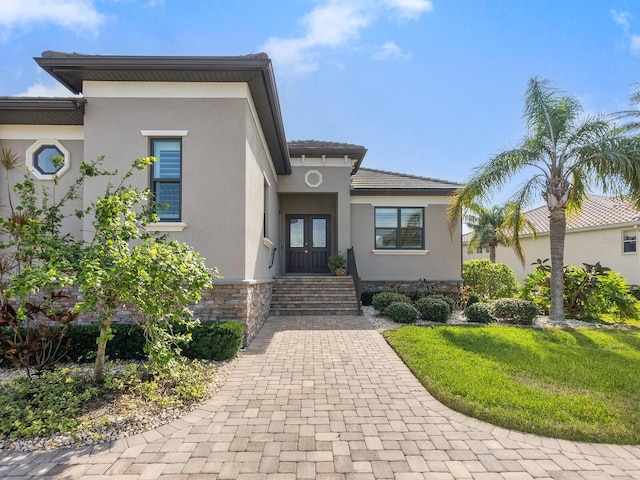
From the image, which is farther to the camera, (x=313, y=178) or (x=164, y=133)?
(x=313, y=178)

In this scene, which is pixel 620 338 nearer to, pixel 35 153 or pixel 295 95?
pixel 295 95

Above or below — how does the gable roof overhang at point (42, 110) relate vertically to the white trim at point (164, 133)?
above

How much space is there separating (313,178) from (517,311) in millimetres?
8062

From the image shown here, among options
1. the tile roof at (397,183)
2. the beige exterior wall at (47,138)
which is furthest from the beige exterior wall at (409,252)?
the beige exterior wall at (47,138)

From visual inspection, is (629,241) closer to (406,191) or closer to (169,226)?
(406,191)

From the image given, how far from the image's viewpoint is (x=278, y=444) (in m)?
3.15

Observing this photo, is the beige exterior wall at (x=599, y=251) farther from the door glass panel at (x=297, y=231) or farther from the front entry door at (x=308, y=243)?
the door glass panel at (x=297, y=231)

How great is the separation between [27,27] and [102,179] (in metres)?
4.55

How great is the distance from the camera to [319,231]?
1412 cm

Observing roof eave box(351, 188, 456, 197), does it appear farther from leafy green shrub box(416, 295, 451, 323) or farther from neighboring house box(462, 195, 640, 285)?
neighboring house box(462, 195, 640, 285)

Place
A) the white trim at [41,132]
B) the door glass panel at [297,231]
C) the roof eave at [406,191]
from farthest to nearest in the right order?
the door glass panel at [297,231], the roof eave at [406,191], the white trim at [41,132]

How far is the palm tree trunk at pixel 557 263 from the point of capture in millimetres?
9320

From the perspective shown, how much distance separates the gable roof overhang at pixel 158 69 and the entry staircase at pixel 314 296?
6.11 metres

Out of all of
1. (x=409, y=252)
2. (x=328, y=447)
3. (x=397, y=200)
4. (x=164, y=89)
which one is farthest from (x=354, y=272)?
(x=328, y=447)
